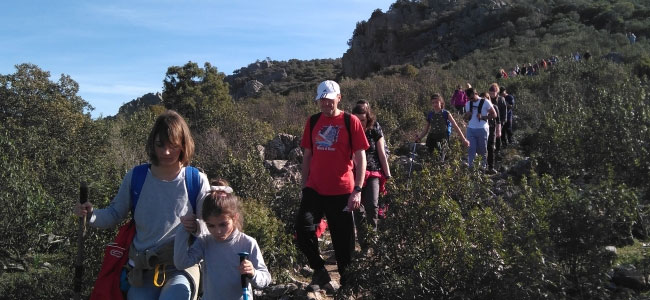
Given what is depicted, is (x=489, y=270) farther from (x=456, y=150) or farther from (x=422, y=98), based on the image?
(x=422, y=98)

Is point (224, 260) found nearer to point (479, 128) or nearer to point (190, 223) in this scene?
point (190, 223)

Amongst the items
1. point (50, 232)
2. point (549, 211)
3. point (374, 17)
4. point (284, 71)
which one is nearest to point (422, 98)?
point (50, 232)

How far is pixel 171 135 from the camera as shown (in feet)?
10.6

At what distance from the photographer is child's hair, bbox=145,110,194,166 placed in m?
3.23

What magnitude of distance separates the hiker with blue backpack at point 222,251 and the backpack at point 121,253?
0.46 feet

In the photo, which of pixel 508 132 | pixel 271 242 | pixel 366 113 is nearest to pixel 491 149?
pixel 508 132

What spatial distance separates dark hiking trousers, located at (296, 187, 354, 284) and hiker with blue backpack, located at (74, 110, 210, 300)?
1436mm

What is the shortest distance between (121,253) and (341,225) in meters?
1.88

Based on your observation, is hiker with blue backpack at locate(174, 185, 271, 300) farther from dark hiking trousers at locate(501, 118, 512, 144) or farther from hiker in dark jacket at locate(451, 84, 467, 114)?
hiker in dark jacket at locate(451, 84, 467, 114)

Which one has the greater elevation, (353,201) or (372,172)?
(372,172)

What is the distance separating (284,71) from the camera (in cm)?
7450

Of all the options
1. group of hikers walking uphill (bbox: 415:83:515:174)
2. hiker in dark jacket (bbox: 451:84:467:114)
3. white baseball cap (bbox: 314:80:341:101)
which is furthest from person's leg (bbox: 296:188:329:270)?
hiker in dark jacket (bbox: 451:84:467:114)

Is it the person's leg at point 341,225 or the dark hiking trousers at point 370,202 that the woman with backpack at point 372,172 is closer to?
the dark hiking trousers at point 370,202

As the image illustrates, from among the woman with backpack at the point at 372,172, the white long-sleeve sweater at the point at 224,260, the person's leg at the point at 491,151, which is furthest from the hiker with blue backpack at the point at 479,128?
the white long-sleeve sweater at the point at 224,260
